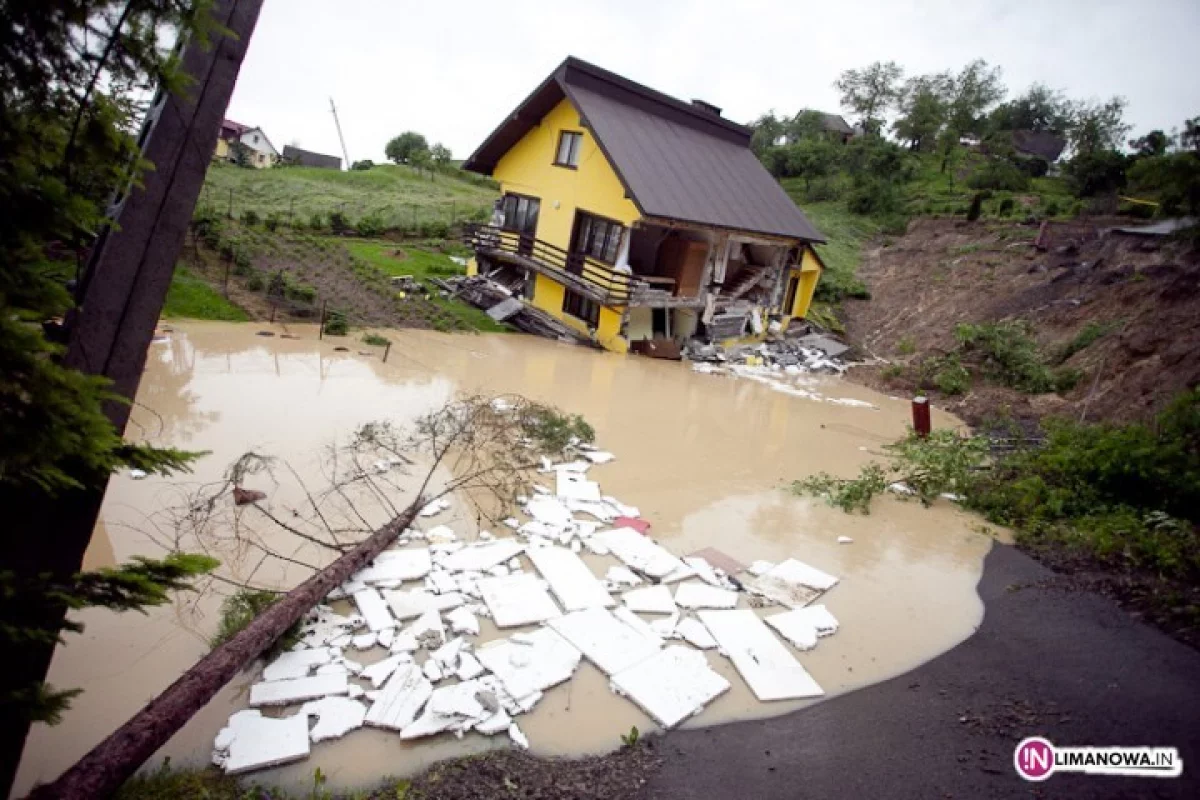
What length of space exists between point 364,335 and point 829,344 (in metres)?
15.8

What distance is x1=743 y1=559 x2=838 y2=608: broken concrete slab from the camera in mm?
6664

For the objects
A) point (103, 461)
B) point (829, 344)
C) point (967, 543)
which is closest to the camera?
point (103, 461)

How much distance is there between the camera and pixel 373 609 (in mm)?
5570

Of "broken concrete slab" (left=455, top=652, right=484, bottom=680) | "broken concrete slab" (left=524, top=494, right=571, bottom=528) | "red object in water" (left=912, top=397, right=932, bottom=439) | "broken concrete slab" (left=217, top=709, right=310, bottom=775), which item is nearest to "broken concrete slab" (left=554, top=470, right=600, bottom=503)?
"broken concrete slab" (left=524, top=494, right=571, bottom=528)

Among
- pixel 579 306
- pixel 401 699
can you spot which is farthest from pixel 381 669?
pixel 579 306

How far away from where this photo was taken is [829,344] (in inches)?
886

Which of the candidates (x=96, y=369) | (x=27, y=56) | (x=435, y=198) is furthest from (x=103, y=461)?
(x=435, y=198)

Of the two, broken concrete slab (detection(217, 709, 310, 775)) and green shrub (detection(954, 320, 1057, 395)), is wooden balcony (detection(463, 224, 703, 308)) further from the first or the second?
broken concrete slab (detection(217, 709, 310, 775))

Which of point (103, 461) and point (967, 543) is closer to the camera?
point (103, 461)

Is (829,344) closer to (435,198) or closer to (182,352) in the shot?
(182,352)

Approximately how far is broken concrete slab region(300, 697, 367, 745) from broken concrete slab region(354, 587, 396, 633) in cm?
83

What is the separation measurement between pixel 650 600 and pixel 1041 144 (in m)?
63.0

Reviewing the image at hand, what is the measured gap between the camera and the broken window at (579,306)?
19.9 metres

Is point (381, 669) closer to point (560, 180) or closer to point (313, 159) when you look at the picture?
point (560, 180)
